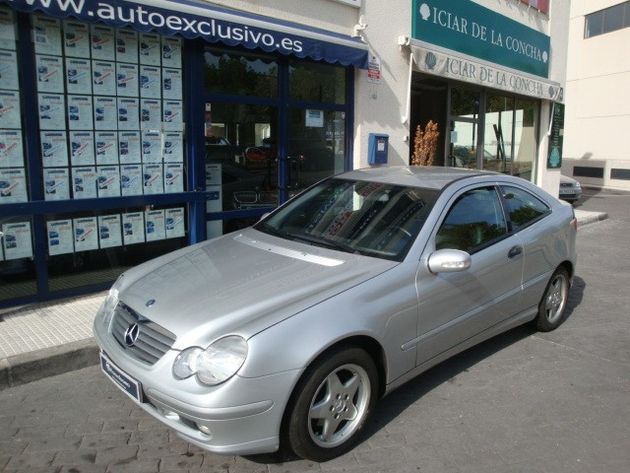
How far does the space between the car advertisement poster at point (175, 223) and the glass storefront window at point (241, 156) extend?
42cm

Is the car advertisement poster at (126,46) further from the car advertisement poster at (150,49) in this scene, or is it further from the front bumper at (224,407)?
the front bumper at (224,407)

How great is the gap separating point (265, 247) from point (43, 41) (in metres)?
3.14

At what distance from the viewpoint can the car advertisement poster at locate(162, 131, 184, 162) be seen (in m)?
6.00

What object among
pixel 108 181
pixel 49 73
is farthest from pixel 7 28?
pixel 108 181

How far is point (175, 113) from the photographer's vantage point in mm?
6023

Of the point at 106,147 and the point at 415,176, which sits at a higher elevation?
the point at 106,147

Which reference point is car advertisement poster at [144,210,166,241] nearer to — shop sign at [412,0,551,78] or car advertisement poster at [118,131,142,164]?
car advertisement poster at [118,131,142,164]

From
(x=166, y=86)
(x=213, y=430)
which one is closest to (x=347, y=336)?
(x=213, y=430)

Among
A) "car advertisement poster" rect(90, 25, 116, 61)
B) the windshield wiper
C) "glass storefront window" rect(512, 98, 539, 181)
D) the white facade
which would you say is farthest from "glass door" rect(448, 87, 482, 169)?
the white facade

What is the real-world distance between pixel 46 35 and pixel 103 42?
1.71ft

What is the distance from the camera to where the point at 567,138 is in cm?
A: 2666

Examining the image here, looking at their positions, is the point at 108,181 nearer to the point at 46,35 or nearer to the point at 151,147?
the point at 151,147

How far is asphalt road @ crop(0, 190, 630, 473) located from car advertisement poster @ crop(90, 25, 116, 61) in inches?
122

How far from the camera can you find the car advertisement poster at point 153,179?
19.3ft
